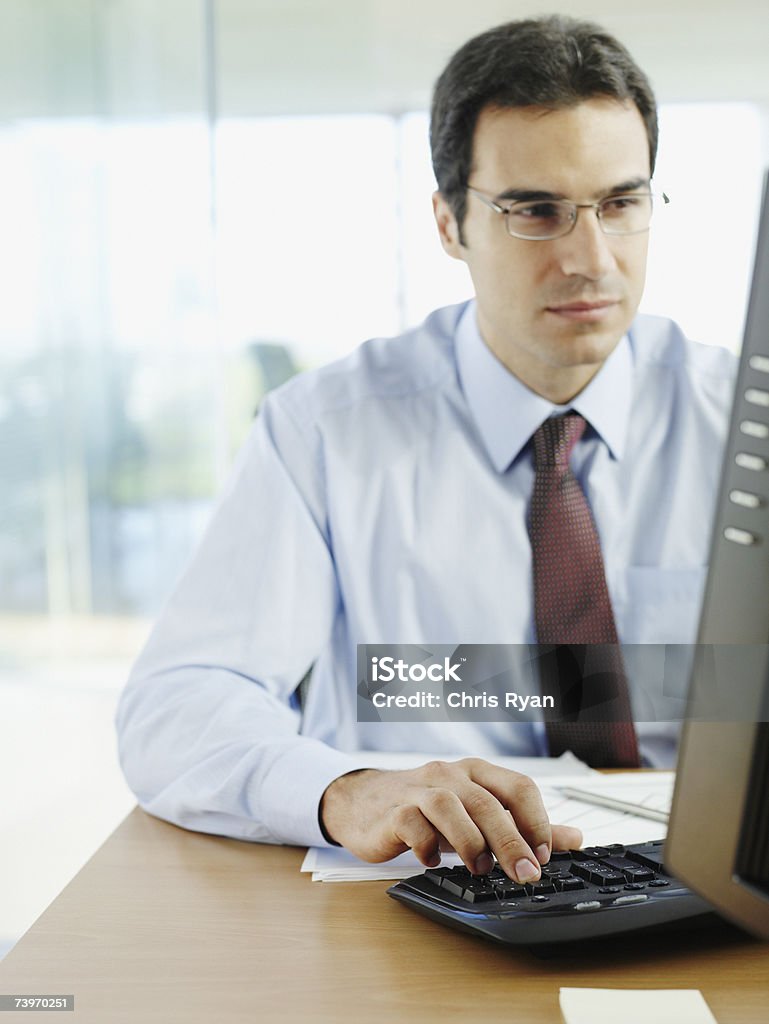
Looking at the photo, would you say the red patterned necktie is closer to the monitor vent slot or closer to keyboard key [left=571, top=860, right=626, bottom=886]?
keyboard key [left=571, top=860, right=626, bottom=886]

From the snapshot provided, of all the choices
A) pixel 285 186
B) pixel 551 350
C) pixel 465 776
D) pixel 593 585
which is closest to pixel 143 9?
pixel 285 186

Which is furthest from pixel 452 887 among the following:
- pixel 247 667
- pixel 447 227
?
pixel 447 227

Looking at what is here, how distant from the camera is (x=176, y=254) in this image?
1942 millimetres

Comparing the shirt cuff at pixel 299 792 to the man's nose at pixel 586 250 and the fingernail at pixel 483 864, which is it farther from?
the man's nose at pixel 586 250

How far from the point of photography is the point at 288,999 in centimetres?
42

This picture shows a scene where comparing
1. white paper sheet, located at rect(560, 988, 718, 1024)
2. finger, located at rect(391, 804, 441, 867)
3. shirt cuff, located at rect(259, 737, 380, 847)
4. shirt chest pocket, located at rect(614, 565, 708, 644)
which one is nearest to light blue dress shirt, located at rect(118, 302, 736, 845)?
shirt chest pocket, located at rect(614, 565, 708, 644)

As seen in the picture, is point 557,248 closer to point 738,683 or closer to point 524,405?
point 524,405

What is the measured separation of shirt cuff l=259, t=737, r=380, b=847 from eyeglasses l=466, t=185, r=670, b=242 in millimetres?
390

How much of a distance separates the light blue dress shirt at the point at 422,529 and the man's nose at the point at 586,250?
0.12 metres

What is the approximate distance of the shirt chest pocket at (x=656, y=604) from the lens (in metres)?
0.79

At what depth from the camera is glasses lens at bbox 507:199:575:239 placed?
2.40ft

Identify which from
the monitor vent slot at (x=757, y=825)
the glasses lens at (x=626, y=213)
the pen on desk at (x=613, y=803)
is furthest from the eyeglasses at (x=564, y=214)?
the monitor vent slot at (x=757, y=825)

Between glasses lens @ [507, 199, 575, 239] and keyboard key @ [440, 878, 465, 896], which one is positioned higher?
glasses lens @ [507, 199, 575, 239]

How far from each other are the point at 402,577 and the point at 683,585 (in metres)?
0.22
